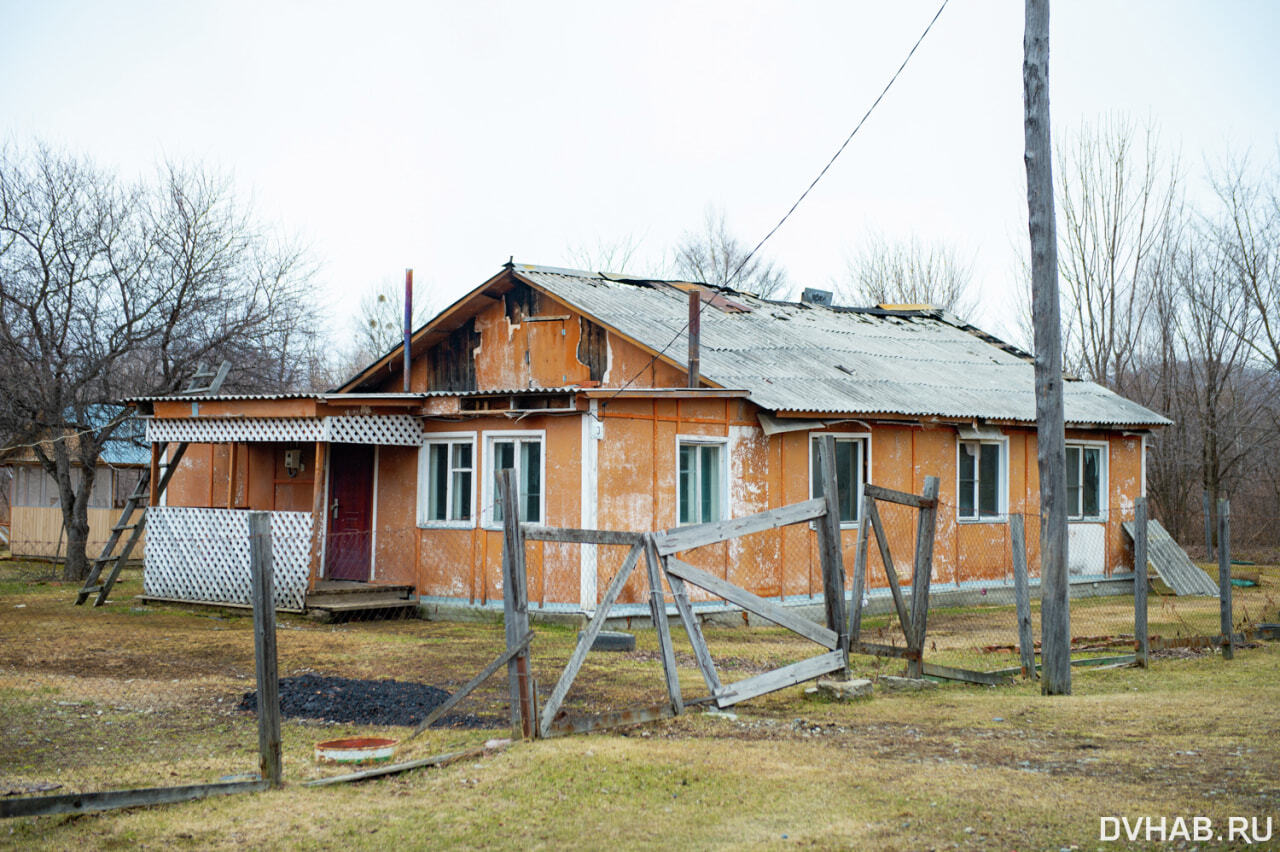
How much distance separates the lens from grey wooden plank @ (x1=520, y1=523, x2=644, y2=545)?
8148mm

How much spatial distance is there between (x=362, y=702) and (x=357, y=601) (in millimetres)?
6727

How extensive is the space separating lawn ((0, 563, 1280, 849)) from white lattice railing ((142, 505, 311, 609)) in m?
3.58

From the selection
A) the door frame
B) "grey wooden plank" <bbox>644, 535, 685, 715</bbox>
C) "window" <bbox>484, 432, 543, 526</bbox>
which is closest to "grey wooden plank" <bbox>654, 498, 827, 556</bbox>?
"grey wooden plank" <bbox>644, 535, 685, 715</bbox>

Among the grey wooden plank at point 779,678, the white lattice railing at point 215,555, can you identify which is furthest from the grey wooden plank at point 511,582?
the white lattice railing at point 215,555

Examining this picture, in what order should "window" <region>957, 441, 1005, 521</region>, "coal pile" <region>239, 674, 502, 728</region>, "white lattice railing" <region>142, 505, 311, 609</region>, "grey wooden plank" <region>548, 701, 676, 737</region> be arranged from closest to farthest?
"grey wooden plank" <region>548, 701, 676, 737</region> < "coal pile" <region>239, 674, 502, 728</region> < "white lattice railing" <region>142, 505, 311, 609</region> < "window" <region>957, 441, 1005, 521</region>

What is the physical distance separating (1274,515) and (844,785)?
97.5 ft

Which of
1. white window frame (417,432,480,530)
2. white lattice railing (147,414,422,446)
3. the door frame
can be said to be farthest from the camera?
the door frame

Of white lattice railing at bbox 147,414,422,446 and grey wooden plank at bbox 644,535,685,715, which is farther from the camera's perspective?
white lattice railing at bbox 147,414,422,446

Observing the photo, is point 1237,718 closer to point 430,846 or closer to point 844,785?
point 844,785

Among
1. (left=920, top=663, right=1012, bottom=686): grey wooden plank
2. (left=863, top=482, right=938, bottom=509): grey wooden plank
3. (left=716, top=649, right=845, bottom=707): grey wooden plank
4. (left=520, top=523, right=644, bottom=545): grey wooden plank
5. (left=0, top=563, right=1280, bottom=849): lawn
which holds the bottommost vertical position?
(left=0, top=563, right=1280, bottom=849): lawn

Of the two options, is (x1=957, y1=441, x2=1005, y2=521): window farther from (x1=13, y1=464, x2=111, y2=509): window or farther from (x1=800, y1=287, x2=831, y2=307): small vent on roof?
(x1=13, y1=464, x2=111, y2=509): window

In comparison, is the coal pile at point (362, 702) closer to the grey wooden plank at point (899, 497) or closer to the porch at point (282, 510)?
the grey wooden plank at point (899, 497)

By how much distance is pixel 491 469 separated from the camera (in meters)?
16.2

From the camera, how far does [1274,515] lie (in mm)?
31703
